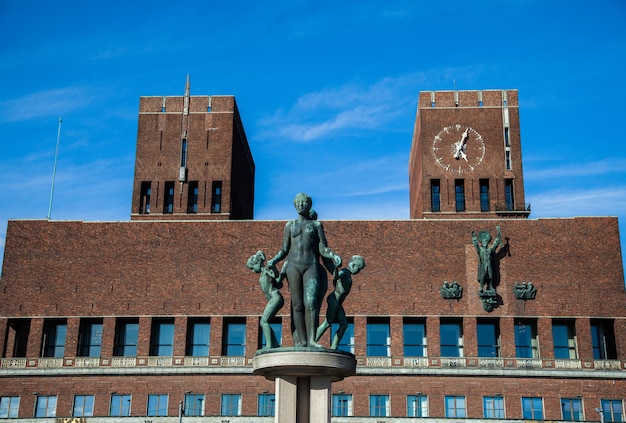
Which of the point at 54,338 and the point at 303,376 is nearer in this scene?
the point at 303,376

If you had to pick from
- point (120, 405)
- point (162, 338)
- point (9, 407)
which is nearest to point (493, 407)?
point (162, 338)

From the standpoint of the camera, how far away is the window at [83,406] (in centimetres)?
7125

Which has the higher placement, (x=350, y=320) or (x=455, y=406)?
(x=350, y=320)

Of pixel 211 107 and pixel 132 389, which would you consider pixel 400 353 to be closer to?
pixel 132 389

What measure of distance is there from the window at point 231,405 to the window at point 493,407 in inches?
717

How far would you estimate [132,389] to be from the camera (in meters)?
71.6

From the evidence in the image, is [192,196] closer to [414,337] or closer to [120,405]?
[120,405]

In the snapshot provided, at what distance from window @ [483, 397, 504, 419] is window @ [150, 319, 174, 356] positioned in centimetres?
2408

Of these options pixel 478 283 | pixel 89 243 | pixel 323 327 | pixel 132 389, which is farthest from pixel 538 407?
pixel 323 327

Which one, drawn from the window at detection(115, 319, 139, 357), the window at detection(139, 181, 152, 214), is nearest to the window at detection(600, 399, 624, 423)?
the window at detection(115, 319, 139, 357)

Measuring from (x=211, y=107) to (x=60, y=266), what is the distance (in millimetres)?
21896

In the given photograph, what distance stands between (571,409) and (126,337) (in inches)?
1348

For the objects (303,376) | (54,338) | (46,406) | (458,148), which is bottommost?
(303,376)

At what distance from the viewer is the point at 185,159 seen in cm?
8681
